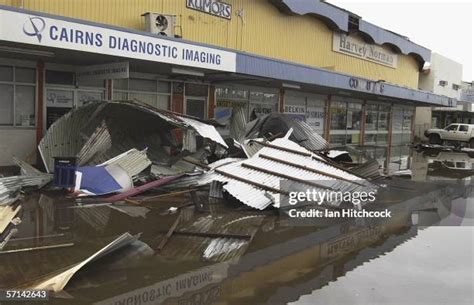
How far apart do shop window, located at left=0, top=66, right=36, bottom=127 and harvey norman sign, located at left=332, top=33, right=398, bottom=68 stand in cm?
1795

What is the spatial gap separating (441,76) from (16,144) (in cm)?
4400

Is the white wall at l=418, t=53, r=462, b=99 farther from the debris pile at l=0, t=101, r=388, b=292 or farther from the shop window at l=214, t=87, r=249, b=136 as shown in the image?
the debris pile at l=0, t=101, r=388, b=292

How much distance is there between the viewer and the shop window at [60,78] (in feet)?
46.3

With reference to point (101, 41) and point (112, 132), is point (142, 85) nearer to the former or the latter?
point (112, 132)

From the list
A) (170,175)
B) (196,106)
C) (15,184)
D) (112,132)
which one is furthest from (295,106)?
(15,184)

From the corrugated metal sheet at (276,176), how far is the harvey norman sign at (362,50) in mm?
16542

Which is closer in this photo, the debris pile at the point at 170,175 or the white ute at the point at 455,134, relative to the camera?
the debris pile at the point at 170,175

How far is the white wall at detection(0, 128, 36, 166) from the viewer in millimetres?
13156

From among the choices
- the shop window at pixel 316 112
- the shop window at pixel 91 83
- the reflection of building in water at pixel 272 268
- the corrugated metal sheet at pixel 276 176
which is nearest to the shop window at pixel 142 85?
the shop window at pixel 91 83

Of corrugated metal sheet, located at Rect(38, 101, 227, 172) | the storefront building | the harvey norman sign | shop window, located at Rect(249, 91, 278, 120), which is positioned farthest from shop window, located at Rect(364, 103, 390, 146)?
corrugated metal sheet, located at Rect(38, 101, 227, 172)

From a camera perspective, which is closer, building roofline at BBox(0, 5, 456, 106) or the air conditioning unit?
building roofline at BBox(0, 5, 456, 106)

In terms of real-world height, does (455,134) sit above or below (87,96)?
below

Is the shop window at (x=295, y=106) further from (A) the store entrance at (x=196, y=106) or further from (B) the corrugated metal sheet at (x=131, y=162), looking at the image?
(B) the corrugated metal sheet at (x=131, y=162)

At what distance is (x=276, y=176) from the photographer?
35.1 ft
